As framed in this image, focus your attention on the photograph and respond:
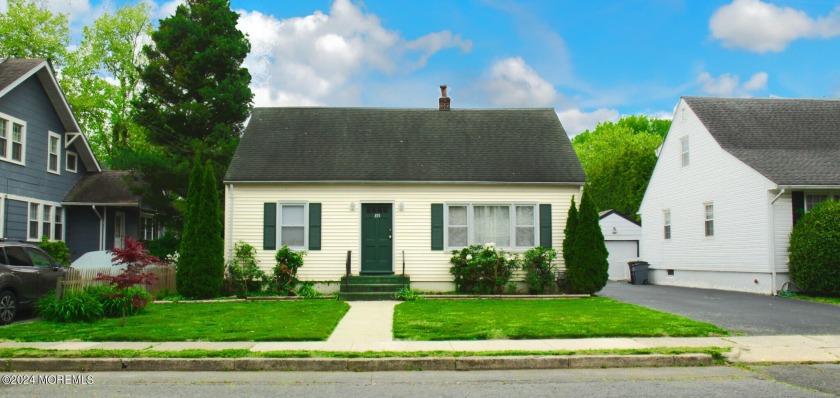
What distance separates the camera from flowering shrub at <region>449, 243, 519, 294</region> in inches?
701

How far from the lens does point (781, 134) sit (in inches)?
857

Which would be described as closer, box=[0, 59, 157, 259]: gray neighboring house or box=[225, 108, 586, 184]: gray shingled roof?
box=[225, 108, 586, 184]: gray shingled roof

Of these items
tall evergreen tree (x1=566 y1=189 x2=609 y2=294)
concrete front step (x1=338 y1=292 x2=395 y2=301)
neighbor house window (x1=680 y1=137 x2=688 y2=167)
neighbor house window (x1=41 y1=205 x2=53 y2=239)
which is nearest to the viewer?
concrete front step (x1=338 y1=292 x2=395 y2=301)

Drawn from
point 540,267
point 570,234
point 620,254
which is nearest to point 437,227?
point 540,267

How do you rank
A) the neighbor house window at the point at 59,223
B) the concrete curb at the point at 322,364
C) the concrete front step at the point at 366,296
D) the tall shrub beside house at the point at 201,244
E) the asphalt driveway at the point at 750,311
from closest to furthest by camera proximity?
the concrete curb at the point at 322,364 → the asphalt driveway at the point at 750,311 → the tall shrub beside house at the point at 201,244 → the concrete front step at the point at 366,296 → the neighbor house window at the point at 59,223

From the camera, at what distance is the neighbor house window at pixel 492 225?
62.0 ft

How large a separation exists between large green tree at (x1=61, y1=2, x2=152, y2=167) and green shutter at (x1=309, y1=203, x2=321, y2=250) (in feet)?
75.7

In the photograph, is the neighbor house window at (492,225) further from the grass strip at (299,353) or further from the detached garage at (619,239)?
the detached garage at (619,239)

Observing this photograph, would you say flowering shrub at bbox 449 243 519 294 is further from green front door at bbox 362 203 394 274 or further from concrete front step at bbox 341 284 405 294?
green front door at bbox 362 203 394 274

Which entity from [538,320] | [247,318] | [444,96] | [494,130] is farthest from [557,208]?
[247,318]

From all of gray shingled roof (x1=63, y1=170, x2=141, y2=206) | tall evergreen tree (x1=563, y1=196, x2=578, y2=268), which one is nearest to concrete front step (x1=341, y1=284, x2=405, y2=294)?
tall evergreen tree (x1=563, y1=196, x2=578, y2=268)

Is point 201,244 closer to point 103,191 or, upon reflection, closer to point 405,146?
point 405,146

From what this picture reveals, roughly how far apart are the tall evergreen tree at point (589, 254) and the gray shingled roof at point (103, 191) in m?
16.1

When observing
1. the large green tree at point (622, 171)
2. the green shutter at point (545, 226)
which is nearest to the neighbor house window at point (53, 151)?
the green shutter at point (545, 226)
